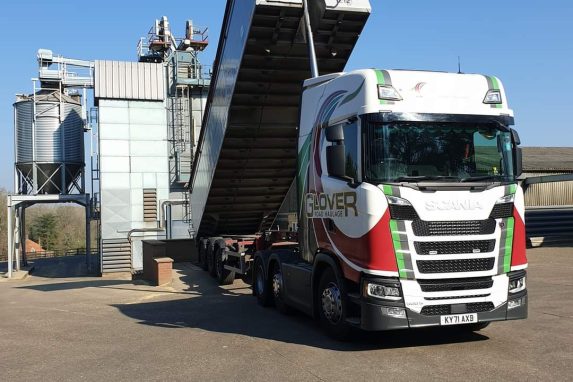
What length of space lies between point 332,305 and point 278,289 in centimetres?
266

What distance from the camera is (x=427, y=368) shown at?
19.3ft

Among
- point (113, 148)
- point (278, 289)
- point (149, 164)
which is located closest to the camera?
point (278, 289)

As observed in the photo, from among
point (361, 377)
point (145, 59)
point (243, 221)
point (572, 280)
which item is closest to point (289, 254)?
point (361, 377)

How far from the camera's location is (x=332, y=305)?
7.24 m

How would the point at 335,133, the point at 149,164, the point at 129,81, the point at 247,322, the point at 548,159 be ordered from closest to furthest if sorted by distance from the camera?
the point at 335,133 < the point at 247,322 < the point at 129,81 < the point at 149,164 < the point at 548,159

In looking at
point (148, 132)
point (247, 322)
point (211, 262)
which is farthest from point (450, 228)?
point (148, 132)

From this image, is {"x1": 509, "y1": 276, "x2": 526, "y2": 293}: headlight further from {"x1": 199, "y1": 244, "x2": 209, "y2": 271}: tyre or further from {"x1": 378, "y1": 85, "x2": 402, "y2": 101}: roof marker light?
{"x1": 199, "y1": 244, "x2": 209, "y2": 271}: tyre

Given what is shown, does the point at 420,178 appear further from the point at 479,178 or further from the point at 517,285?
the point at 517,285

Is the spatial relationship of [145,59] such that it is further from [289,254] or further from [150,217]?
[289,254]

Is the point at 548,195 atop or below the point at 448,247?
atop

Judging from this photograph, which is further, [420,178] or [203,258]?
[203,258]

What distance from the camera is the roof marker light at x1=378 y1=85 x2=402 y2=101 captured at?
6.68 m

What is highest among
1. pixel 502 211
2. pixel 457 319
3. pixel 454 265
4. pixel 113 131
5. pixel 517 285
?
pixel 113 131

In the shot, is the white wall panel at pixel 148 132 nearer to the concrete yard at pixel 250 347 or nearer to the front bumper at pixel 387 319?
the concrete yard at pixel 250 347
